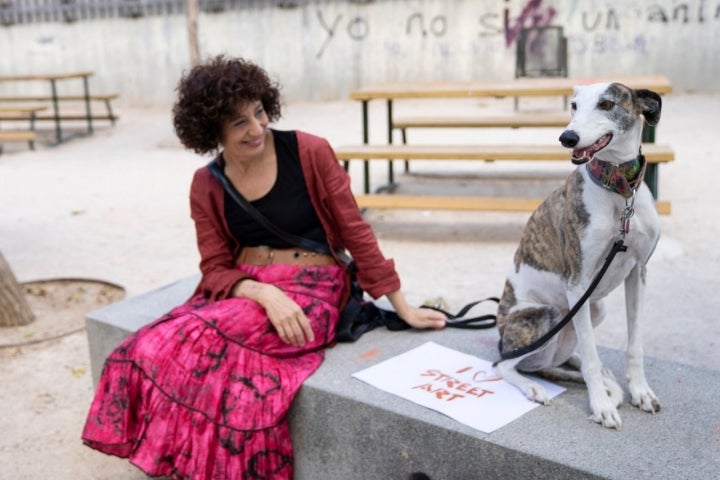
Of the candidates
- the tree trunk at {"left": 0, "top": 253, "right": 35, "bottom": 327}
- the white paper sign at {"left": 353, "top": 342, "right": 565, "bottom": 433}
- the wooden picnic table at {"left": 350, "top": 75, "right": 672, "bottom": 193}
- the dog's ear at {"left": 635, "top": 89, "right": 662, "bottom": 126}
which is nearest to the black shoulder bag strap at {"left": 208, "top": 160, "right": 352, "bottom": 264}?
the white paper sign at {"left": 353, "top": 342, "right": 565, "bottom": 433}

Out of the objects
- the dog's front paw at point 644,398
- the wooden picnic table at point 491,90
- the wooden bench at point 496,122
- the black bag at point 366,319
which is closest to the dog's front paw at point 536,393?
the dog's front paw at point 644,398

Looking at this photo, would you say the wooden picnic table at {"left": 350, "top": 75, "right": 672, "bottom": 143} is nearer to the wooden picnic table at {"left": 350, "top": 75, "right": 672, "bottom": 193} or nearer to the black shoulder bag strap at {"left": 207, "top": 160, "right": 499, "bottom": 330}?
the wooden picnic table at {"left": 350, "top": 75, "right": 672, "bottom": 193}

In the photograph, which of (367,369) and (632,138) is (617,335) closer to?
(367,369)

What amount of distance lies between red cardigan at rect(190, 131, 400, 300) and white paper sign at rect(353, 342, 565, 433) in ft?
1.11

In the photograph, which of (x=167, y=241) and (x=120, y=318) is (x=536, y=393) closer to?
(x=120, y=318)

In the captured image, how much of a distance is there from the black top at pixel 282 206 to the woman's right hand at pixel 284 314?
233 mm

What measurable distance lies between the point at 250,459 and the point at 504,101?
1262cm

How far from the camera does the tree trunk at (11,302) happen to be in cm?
449

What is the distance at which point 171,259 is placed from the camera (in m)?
5.84

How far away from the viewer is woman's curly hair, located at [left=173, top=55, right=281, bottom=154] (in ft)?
8.80

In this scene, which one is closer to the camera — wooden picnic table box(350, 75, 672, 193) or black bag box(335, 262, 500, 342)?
black bag box(335, 262, 500, 342)

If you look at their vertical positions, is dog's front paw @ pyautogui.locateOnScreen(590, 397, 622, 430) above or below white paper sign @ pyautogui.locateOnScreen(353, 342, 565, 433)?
above

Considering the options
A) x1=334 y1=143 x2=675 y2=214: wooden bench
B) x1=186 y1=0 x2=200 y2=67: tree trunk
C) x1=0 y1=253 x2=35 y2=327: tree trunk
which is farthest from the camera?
x1=186 y1=0 x2=200 y2=67: tree trunk

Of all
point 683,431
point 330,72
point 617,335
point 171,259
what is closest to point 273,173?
point 683,431
